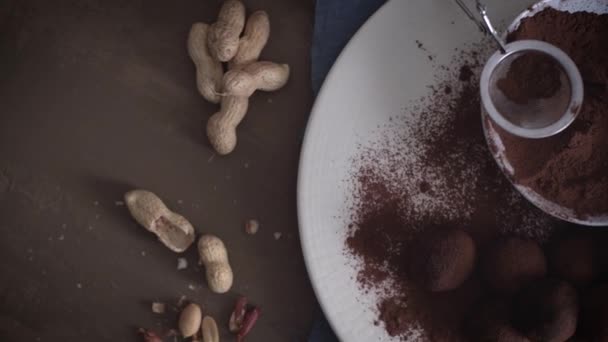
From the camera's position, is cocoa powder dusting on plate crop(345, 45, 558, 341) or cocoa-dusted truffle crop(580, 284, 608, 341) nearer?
cocoa-dusted truffle crop(580, 284, 608, 341)

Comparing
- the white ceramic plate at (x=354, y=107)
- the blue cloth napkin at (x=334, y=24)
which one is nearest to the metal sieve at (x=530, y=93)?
the white ceramic plate at (x=354, y=107)

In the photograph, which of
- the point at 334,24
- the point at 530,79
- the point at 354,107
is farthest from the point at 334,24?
the point at 530,79

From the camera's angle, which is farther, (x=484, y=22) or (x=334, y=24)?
(x=334, y=24)

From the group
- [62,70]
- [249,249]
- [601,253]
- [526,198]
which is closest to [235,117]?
[249,249]

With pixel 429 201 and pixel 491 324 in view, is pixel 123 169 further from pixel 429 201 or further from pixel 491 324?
pixel 491 324

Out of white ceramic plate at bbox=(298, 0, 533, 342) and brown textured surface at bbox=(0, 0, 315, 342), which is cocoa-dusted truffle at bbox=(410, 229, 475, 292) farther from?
brown textured surface at bbox=(0, 0, 315, 342)

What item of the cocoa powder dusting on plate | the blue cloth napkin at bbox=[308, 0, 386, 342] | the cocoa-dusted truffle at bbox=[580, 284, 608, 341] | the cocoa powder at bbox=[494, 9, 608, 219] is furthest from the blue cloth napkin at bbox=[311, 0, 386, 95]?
the cocoa-dusted truffle at bbox=[580, 284, 608, 341]
